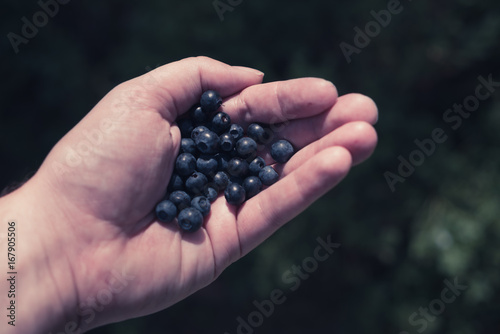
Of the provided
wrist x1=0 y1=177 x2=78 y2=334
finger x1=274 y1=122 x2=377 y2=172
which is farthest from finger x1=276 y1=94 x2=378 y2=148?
wrist x1=0 y1=177 x2=78 y2=334

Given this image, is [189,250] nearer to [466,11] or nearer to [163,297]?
[163,297]

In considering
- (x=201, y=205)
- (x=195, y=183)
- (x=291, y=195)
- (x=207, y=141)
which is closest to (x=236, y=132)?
(x=207, y=141)

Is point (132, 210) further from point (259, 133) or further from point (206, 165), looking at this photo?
point (259, 133)

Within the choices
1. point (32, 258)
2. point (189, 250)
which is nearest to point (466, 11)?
point (189, 250)

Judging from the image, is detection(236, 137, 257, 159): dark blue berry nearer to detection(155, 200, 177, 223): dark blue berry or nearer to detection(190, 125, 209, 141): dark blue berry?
detection(190, 125, 209, 141): dark blue berry

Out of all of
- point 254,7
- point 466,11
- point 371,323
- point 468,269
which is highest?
point 254,7

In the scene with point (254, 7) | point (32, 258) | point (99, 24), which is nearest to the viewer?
point (32, 258)
